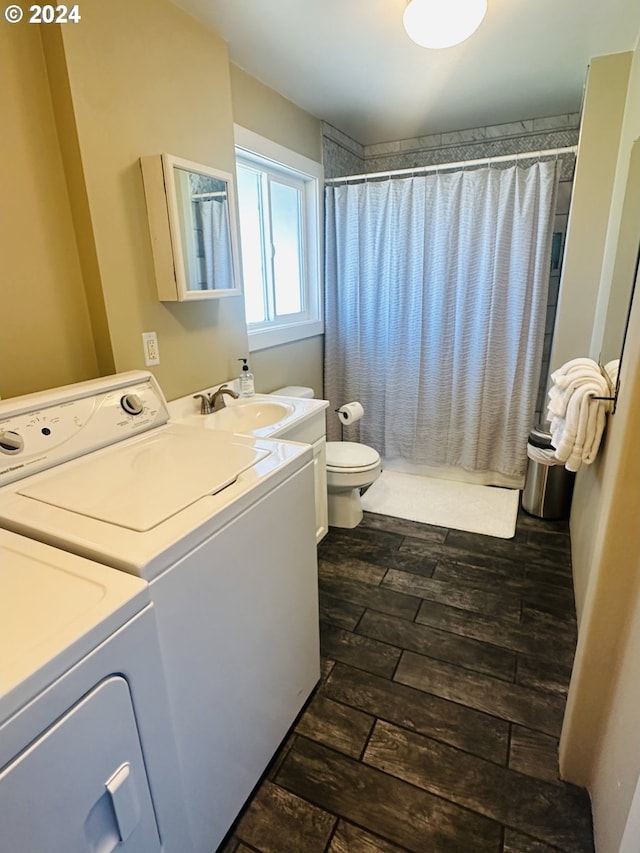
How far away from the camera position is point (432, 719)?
1.49m

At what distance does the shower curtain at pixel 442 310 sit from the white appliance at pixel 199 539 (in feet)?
5.99

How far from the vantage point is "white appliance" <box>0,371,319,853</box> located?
0.92 meters

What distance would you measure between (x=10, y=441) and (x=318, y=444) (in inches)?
50.1

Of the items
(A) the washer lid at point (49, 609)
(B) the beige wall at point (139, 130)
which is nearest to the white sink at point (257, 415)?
(B) the beige wall at point (139, 130)

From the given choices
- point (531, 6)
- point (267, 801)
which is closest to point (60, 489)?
point (267, 801)

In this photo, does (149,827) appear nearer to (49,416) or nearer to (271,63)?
(49,416)

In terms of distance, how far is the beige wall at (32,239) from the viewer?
136cm

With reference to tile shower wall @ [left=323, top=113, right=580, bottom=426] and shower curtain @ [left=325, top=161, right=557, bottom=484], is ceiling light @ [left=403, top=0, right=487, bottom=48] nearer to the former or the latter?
shower curtain @ [left=325, top=161, right=557, bottom=484]

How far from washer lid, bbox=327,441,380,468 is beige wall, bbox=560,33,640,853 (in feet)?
4.56

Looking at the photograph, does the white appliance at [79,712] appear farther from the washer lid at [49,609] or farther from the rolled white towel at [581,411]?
the rolled white towel at [581,411]

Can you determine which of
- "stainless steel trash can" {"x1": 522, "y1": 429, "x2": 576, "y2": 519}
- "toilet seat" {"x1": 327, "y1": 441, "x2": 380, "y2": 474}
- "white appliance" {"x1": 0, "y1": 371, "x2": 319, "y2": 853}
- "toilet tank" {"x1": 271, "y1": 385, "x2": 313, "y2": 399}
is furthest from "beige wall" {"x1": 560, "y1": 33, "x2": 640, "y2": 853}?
"toilet tank" {"x1": 271, "y1": 385, "x2": 313, "y2": 399}

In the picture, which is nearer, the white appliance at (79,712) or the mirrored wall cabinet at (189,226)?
the white appliance at (79,712)

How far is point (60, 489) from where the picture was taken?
1118 mm

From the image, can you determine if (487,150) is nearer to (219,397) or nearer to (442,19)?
(442,19)
